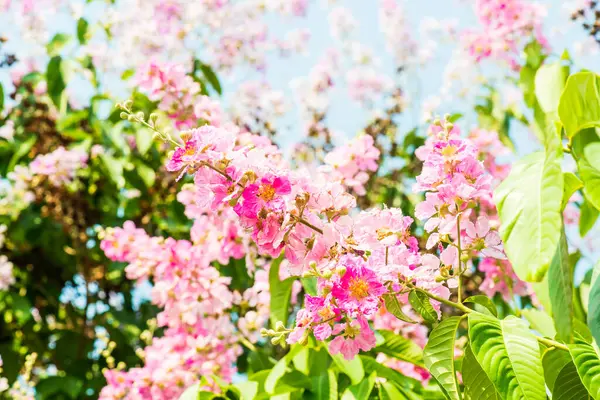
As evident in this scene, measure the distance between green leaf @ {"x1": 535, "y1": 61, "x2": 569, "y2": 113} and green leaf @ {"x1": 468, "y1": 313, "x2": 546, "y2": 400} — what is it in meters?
0.82

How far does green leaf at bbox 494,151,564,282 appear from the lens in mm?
772

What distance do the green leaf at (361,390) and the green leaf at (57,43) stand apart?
228 cm

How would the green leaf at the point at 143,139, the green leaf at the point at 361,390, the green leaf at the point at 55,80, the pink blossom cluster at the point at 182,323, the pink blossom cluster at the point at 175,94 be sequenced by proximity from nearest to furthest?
1. the green leaf at the point at 361,390
2. the pink blossom cluster at the point at 182,323
3. the pink blossom cluster at the point at 175,94
4. the green leaf at the point at 143,139
5. the green leaf at the point at 55,80

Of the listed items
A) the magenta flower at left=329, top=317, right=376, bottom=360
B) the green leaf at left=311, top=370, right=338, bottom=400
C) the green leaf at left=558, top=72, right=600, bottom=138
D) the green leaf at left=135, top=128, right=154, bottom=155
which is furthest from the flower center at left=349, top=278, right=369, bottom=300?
the green leaf at left=135, top=128, right=154, bottom=155

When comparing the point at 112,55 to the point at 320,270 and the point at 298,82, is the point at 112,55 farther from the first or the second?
the point at 320,270

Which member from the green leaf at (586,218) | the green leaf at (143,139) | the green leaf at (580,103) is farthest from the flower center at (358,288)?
the green leaf at (143,139)

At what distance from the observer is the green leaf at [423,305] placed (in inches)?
38.5

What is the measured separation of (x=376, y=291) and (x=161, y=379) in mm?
958

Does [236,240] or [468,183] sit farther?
[236,240]

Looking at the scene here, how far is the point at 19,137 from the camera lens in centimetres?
307

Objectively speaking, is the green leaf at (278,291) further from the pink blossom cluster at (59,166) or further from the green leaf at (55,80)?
the green leaf at (55,80)

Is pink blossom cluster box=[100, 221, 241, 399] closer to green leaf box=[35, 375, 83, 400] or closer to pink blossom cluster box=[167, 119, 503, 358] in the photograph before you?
green leaf box=[35, 375, 83, 400]

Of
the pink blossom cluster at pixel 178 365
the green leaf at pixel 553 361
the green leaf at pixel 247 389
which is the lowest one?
the pink blossom cluster at pixel 178 365

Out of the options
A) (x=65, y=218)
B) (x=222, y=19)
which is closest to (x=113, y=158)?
(x=65, y=218)
